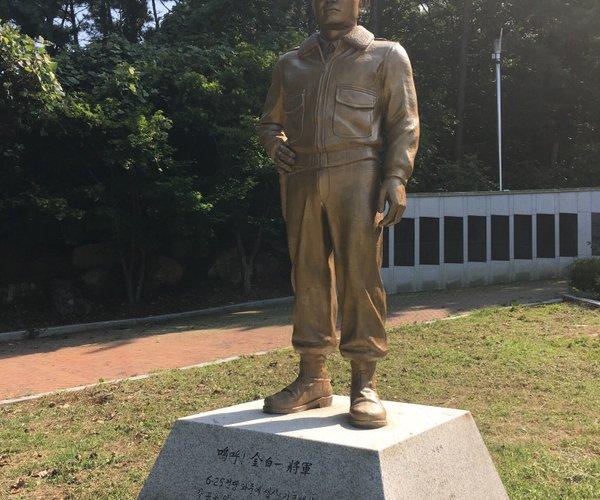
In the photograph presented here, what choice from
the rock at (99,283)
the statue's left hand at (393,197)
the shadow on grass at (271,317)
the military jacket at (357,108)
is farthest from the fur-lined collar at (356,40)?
the rock at (99,283)

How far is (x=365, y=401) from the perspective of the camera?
145 inches

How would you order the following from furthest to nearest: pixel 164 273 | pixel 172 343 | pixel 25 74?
pixel 164 273, pixel 172 343, pixel 25 74

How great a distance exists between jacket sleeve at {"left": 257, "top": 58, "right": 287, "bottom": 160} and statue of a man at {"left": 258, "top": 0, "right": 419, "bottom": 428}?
15 centimetres

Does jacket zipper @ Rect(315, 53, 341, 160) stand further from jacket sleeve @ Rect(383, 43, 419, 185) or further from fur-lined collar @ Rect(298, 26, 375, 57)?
jacket sleeve @ Rect(383, 43, 419, 185)

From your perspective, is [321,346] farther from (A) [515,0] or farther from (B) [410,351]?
(A) [515,0]

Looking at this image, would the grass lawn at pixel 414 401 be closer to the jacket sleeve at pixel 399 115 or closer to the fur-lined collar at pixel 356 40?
the jacket sleeve at pixel 399 115

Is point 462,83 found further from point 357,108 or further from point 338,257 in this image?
point 338,257

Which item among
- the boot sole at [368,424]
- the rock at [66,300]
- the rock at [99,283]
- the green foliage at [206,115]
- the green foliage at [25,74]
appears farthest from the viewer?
the rock at [99,283]

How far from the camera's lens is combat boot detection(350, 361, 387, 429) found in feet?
11.7

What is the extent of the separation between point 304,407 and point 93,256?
13.2 m

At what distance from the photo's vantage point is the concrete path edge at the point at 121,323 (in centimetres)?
1235

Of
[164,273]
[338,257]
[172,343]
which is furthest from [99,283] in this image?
[338,257]

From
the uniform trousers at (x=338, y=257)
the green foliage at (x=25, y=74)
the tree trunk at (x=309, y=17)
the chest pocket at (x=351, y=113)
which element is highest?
the tree trunk at (x=309, y=17)

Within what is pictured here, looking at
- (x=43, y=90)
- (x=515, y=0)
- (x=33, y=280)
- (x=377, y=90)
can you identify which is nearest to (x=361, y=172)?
(x=377, y=90)
